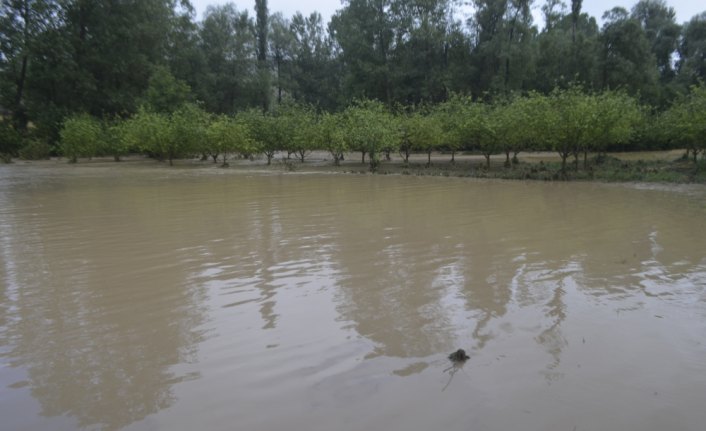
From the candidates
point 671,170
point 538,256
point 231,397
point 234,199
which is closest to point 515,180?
point 671,170

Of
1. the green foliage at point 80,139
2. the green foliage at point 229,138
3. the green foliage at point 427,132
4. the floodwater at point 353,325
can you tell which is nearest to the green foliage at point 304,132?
the green foliage at point 229,138

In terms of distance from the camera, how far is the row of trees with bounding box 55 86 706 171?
880 inches

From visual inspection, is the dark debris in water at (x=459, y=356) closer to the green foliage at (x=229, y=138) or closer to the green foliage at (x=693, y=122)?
the green foliage at (x=693, y=122)

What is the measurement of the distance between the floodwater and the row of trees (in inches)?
500

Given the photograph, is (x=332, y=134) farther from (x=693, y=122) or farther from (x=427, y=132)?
(x=693, y=122)

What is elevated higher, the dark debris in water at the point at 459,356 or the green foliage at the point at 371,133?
the green foliage at the point at 371,133

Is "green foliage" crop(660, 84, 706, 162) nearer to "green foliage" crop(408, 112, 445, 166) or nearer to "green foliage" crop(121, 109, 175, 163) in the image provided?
"green foliage" crop(408, 112, 445, 166)

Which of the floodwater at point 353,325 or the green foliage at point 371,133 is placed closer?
the floodwater at point 353,325

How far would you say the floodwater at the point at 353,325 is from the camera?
3592 millimetres

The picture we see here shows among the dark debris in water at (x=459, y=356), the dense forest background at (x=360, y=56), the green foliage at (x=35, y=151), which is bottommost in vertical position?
the dark debris in water at (x=459, y=356)

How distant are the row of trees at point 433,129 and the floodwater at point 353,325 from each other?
41.7ft

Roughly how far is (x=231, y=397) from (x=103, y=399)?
930 mm

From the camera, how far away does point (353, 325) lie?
516 cm

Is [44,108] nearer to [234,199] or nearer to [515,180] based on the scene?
[234,199]
